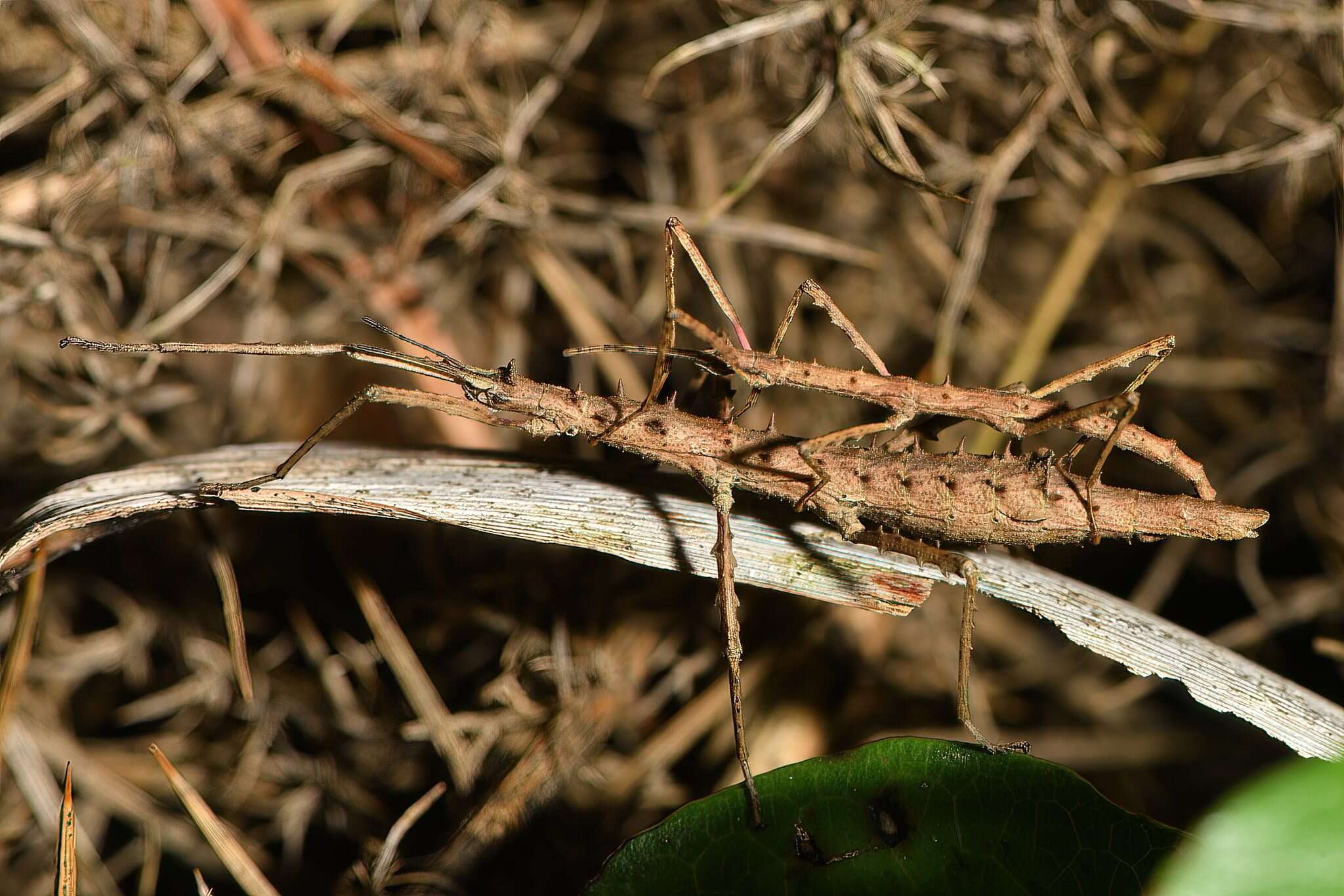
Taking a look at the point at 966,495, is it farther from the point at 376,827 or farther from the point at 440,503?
the point at 376,827

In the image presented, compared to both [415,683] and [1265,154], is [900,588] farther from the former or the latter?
[1265,154]

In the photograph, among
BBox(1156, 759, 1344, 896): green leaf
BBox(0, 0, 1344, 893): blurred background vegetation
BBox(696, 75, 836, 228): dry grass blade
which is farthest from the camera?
BBox(0, 0, 1344, 893): blurred background vegetation

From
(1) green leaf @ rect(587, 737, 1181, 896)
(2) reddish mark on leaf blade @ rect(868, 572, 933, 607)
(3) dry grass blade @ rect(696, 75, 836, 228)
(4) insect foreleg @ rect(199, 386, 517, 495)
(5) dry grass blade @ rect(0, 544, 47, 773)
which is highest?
(3) dry grass blade @ rect(696, 75, 836, 228)

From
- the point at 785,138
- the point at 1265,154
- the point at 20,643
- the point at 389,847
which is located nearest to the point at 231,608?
the point at 20,643

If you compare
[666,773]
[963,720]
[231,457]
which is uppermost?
[231,457]

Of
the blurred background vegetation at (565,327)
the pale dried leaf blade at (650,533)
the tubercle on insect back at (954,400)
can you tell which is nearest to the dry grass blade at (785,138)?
the blurred background vegetation at (565,327)

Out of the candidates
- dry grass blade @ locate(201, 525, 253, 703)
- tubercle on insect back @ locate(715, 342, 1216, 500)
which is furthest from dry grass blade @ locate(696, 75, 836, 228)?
dry grass blade @ locate(201, 525, 253, 703)

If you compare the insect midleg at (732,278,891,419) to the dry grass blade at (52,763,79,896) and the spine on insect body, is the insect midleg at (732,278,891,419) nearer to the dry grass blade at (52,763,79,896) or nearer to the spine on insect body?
the spine on insect body

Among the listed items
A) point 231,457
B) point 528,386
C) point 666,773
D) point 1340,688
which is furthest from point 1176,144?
point 231,457
